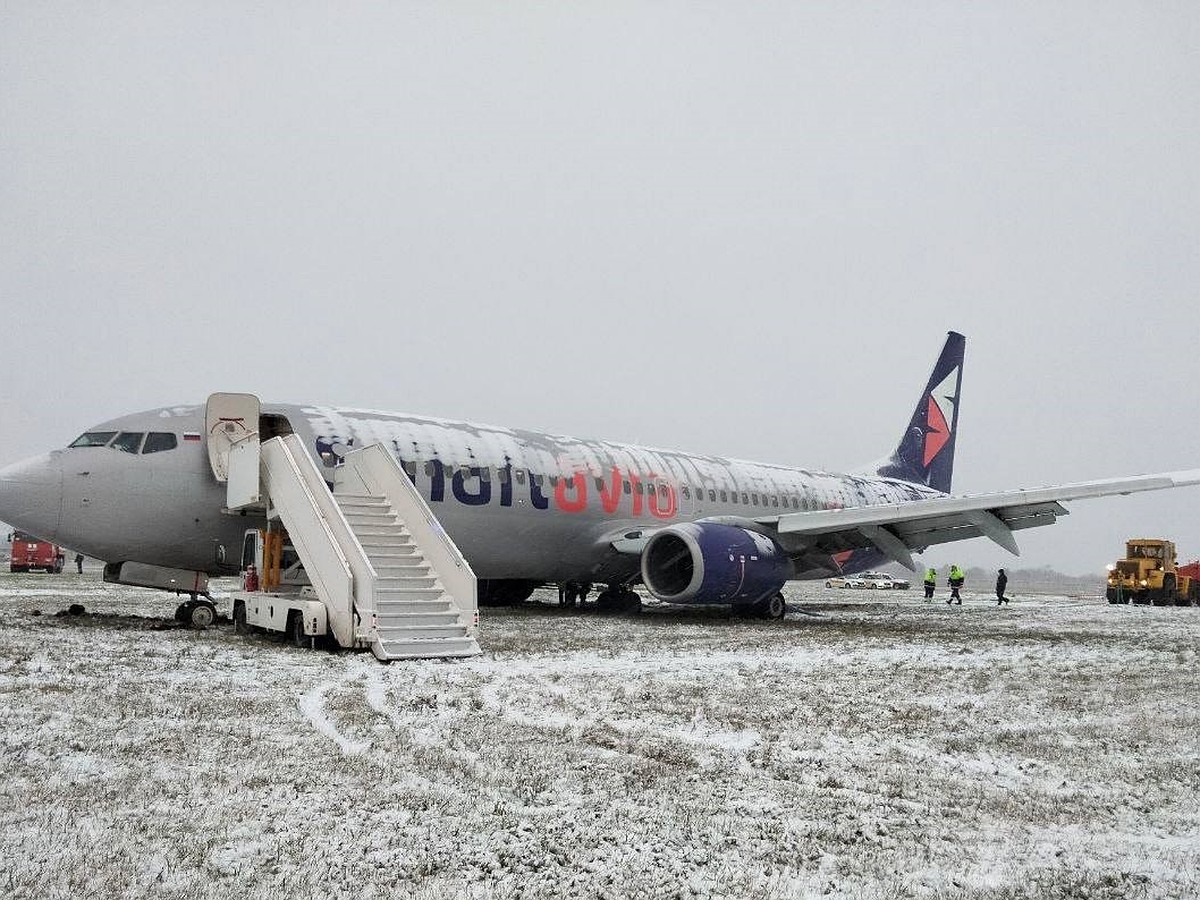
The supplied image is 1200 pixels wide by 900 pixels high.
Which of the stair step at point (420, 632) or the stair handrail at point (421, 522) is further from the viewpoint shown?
the stair handrail at point (421, 522)

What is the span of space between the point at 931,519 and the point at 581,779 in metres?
13.4

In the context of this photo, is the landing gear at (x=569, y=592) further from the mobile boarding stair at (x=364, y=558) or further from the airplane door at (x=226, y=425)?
the airplane door at (x=226, y=425)

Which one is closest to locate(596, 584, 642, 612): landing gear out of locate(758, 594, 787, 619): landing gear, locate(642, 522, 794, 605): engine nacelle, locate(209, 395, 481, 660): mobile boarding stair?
locate(642, 522, 794, 605): engine nacelle

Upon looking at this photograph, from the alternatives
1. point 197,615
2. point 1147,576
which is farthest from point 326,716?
point 1147,576

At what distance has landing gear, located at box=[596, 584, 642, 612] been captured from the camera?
18.9 m

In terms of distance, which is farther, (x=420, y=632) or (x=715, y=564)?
(x=715, y=564)

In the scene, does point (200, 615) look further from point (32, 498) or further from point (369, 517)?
point (369, 517)

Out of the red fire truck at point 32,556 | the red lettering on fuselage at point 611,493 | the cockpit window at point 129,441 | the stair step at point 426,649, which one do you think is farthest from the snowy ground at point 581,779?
the red fire truck at point 32,556

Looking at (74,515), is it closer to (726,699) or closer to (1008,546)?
(726,699)

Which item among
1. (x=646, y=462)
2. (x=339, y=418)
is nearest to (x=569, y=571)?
(x=646, y=462)

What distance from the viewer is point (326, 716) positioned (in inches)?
245

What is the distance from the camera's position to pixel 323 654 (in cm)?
945

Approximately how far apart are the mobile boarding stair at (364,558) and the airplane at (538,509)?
812mm

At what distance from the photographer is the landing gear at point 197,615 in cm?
1224
